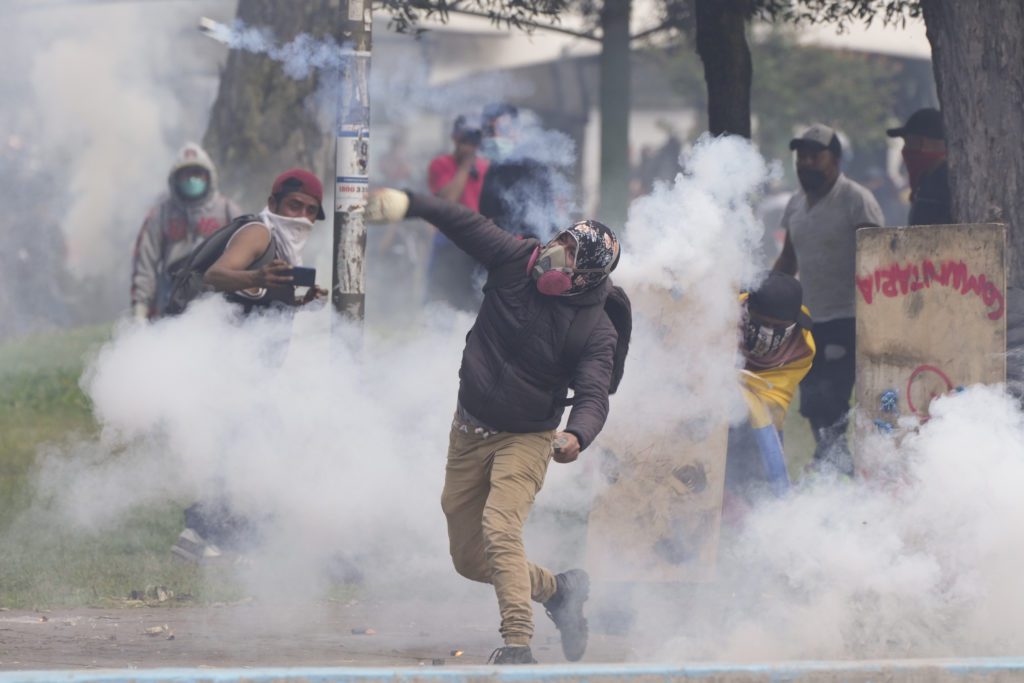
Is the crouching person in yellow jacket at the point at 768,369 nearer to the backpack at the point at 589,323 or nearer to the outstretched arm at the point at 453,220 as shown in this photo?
the backpack at the point at 589,323

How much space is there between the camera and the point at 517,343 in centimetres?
546

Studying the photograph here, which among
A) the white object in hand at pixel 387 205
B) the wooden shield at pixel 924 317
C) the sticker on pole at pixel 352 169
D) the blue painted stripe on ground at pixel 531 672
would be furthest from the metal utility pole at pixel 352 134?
the blue painted stripe on ground at pixel 531 672

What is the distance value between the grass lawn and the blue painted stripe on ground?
2422 millimetres

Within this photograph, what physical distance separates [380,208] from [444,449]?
6.90 ft

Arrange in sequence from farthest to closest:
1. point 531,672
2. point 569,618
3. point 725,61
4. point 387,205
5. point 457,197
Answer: point 457,197 < point 725,61 < point 569,618 < point 387,205 < point 531,672

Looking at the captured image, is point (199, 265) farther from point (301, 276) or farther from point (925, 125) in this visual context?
point (925, 125)

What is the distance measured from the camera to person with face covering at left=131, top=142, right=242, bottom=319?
331 inches

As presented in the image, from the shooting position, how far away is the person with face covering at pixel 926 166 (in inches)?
290

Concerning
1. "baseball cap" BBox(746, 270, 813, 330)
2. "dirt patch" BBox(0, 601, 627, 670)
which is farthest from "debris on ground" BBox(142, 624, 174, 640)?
"baseball cap" BBox(746, 270, 813, 330)

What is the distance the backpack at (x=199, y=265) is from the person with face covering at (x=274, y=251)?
0.15 ft

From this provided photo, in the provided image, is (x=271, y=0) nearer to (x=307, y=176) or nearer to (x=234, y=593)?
(x=307, y=176)

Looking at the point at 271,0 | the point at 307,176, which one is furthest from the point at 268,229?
the point at 271,0

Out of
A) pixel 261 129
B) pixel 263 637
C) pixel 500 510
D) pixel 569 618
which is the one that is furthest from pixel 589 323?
pixel 261 129

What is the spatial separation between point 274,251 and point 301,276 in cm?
20
